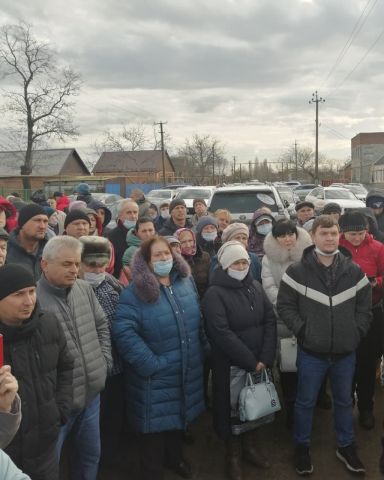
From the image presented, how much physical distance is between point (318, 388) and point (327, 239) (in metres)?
1.15

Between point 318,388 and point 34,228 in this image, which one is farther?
point 34,228

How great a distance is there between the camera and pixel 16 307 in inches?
89.2

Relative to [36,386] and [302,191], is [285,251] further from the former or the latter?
[302,191]

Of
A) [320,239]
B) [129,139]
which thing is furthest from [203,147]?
[320,239]

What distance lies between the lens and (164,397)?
10.5 ft

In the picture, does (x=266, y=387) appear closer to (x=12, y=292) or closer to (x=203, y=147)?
(x=12, y=292)

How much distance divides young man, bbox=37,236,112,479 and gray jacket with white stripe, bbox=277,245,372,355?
4.57ft

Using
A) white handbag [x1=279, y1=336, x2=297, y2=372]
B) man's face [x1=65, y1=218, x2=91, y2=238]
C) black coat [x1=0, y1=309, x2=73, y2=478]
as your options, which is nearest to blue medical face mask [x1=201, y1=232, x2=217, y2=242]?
man's face [x1=65, y1=218, x2=91, y2=238]

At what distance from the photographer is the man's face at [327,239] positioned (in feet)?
11.1

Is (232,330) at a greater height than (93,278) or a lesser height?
lesser

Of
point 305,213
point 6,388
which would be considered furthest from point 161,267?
point 305,213

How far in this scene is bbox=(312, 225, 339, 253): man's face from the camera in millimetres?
3373

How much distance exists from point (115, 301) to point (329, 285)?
62.8 inches

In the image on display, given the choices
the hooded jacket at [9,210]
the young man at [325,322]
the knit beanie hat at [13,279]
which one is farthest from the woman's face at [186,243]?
the knit beanie hat at [13,279]
